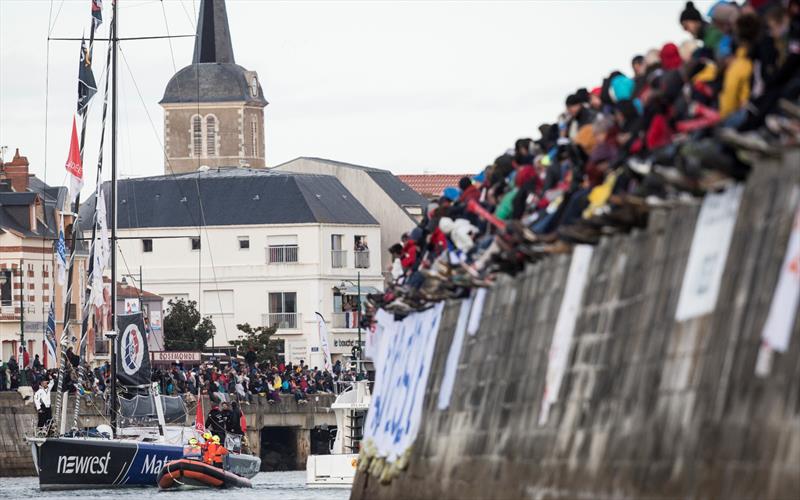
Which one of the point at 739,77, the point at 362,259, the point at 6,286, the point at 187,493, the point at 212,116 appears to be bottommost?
the point at 187,493

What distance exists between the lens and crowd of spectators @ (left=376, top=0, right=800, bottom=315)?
14945 millimetres

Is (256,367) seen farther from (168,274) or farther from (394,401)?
(394,401)

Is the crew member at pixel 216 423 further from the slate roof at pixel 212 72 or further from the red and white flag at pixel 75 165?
the slate roof at pixel 212 72

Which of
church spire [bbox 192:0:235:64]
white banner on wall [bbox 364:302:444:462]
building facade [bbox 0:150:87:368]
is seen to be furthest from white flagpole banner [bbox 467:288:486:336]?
church spire [bbox 192:0:235:64]

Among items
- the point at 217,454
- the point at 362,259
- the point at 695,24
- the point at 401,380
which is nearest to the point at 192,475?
the point at 217,454

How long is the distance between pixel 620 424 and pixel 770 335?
3626 mm

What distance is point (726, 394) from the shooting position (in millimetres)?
14961

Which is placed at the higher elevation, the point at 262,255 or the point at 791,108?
the point at 262,255

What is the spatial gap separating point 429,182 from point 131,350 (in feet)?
353

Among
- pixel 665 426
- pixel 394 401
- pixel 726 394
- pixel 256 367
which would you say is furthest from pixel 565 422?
pixel 256 367

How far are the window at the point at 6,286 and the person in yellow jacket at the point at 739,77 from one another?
95964 mm

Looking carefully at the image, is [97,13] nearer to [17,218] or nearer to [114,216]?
[114,216]

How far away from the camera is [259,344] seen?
130500 mm

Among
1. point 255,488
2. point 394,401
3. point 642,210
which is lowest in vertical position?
point 255,488
